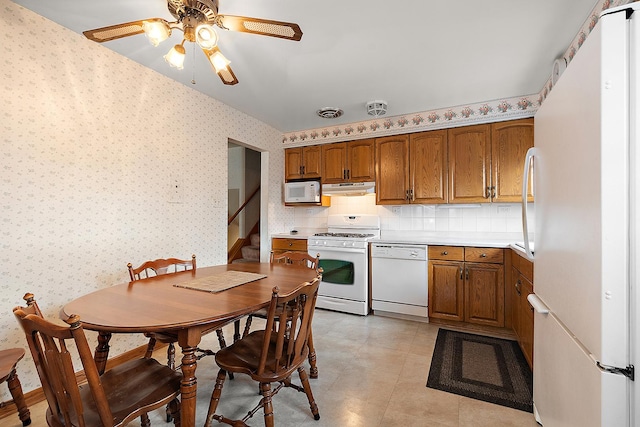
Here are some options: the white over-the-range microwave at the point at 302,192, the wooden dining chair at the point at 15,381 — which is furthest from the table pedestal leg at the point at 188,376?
the white over-the-range microwave at the point at 302,192

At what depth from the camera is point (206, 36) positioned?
1434 millimetres

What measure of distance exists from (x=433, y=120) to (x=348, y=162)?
44.4 inches

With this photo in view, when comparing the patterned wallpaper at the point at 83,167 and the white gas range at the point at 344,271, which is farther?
the white gas range at the point at 344,271

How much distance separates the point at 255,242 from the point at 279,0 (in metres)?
4.04

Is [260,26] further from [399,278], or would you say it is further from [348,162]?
[399,278]

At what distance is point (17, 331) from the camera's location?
174cm

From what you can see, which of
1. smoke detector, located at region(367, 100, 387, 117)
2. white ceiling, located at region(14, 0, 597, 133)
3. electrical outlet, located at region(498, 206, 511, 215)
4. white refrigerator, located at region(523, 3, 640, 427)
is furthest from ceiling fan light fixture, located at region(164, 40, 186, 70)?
electrical outlet, located at region(498, 206, 511, 215)

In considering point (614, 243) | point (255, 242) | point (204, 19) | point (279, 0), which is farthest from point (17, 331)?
point (255, 242)

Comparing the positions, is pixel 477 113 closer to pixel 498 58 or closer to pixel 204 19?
pixel 498 58

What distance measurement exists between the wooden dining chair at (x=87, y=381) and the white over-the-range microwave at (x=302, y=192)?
2849 mm

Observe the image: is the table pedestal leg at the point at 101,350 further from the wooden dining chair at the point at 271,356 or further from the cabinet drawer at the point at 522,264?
the cabinet drawer at the point at 522,264

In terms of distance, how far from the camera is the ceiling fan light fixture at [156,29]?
140 cm

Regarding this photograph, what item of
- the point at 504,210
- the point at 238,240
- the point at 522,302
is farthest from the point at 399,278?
the point at 238,240

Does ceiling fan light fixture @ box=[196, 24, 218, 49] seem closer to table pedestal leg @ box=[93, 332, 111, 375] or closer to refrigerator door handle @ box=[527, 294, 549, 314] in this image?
table pedestal leg @ box=[93, 332, 111, 375]
